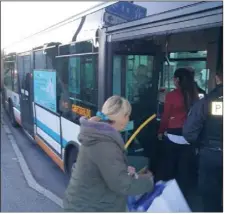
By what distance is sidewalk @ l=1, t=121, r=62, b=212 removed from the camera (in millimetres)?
3943

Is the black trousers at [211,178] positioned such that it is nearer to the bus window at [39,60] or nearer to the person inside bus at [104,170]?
the person inside bus at [104,170]

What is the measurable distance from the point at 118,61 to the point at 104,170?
187 centimetres

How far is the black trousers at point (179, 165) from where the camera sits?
3748 mm

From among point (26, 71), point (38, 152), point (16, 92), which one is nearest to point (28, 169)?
point (38, 152)

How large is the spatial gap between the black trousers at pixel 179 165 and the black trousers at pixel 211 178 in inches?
35.7

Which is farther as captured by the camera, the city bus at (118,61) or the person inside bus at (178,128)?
the person inside bus at (178,128)

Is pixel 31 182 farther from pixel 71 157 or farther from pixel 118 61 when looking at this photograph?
pixel 118 61

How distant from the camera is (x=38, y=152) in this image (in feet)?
21.6

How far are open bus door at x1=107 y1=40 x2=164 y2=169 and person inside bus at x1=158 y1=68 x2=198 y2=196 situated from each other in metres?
0.28

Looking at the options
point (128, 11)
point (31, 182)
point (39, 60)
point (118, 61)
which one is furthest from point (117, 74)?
point (39, 60)

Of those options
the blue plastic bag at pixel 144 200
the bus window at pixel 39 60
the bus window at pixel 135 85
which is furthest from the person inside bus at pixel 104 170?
the bus window at pixel 39 60

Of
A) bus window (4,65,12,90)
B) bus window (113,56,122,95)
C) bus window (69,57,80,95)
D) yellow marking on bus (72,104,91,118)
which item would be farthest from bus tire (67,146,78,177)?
bus window (4,65,12,90)

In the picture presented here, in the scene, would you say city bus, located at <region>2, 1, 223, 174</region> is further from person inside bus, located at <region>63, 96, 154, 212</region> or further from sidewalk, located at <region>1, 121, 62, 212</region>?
person inside bus, located at <region>63, 96, 154, 212</region>

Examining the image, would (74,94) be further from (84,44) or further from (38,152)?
(38,152)
